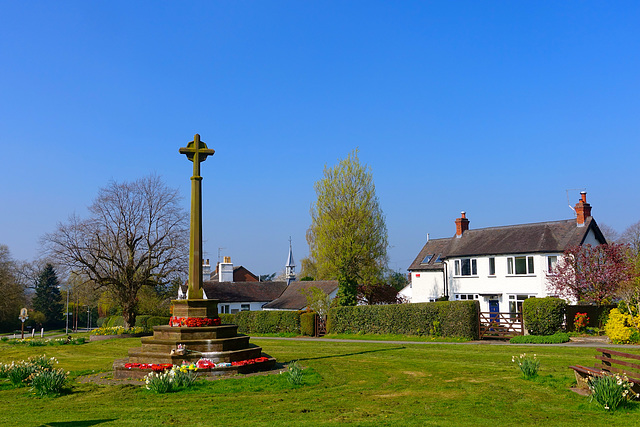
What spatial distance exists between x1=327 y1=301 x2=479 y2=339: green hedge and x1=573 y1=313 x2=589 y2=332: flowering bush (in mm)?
4971

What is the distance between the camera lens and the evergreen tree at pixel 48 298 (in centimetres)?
8012

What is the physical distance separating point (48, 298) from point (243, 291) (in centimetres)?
4186

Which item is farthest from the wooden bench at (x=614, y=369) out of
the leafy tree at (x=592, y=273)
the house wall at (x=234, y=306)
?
the house wall at (x=234, y=306)

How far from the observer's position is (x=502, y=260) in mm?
37938

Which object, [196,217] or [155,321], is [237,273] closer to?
[155,321]

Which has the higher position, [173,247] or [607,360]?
[173,247]

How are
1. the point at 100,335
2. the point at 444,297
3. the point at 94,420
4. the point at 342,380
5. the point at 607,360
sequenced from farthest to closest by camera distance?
the point at 444,297 < the point at 100,335 < the point at 342,380 < the point at 607,360 < the point at 94,420

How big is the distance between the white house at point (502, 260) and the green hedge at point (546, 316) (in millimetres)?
9229

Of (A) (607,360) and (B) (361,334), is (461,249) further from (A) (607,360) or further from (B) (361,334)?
(A) (607,360)

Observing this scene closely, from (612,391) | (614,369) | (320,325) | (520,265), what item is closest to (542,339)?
(520,265)

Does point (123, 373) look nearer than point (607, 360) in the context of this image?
No

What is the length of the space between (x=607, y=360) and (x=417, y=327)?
19.8 m

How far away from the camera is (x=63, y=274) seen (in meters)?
43.5

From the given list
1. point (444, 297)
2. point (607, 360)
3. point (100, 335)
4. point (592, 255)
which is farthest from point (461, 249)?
point (607, 360)
